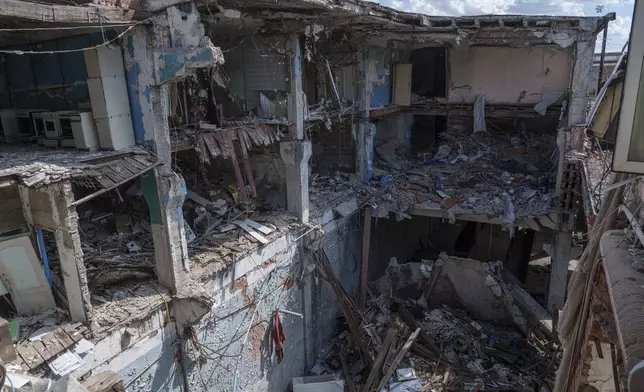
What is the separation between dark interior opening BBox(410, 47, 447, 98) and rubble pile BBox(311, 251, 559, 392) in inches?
321

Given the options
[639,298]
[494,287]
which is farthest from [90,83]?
[494,287]

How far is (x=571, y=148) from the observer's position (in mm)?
13367

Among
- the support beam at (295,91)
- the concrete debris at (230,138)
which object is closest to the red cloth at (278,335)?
the concrete debris at (230,138)

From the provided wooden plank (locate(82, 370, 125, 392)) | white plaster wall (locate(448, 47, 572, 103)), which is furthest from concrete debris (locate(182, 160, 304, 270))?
white plaster wall (locate(448, 47, 572, 103))

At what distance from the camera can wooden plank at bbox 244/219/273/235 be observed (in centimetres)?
1102

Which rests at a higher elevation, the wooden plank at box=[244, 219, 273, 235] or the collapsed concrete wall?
the wooden plank at box=[244, 219, 273, 235]

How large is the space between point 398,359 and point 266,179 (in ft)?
19.8

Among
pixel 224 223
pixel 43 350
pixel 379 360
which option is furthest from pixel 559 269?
pixel 43 350

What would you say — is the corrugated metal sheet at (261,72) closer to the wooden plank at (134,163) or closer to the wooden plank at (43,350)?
the wooden plank at (134,163)

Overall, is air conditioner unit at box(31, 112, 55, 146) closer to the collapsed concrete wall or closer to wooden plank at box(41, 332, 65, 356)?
wooden plank at box(41, 332, 65, 356)

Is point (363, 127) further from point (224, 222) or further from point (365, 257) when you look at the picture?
point (224, 222)

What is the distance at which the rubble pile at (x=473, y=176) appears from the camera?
14.1 metres

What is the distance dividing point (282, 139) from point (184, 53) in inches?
175

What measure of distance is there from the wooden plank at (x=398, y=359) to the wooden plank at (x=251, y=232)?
4.52 metres
